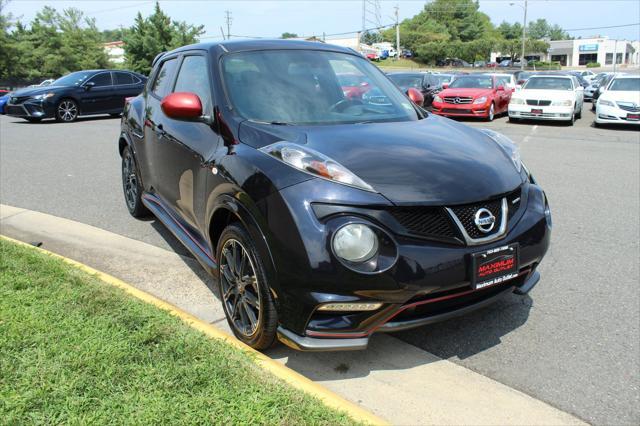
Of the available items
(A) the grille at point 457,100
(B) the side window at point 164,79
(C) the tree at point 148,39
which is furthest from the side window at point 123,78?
(C) the tree at point 148,39

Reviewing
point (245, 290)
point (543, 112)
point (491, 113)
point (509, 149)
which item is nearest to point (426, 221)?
point (245, 290)

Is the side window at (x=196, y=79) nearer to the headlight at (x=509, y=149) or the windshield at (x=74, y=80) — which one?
the headlight at (x=509, y=149)

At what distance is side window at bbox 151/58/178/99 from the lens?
4.82 m

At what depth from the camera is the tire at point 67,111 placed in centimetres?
1662

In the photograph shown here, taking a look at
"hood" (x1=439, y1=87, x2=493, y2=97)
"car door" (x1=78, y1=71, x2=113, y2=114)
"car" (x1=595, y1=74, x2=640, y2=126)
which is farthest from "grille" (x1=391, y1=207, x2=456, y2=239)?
"car door" (x1=78, y1=71, x2=113, y2=114)

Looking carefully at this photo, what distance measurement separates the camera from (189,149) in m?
3.84

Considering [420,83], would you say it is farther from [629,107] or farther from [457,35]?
[457,35]

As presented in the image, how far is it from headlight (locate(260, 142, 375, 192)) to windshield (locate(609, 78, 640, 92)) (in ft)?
53.6

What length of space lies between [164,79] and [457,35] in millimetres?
133122

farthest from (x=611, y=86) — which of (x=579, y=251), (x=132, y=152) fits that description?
(x=132, y=152)

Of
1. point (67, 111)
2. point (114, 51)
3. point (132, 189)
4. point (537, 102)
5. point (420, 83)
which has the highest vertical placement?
point (114, 51)

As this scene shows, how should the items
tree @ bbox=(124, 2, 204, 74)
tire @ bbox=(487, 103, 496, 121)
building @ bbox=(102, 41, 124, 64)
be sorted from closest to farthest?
tire @ bbox=(487, 103, 496, 121) < tree @ bbox=(124, 2, 204, 74) < building @ bbox=(102, 41, 124, 64)

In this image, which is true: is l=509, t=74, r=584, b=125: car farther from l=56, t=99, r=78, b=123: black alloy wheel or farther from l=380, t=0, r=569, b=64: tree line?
l=380, t=0, r=569, b=64: tree line

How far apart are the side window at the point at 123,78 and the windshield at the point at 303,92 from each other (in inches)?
597
